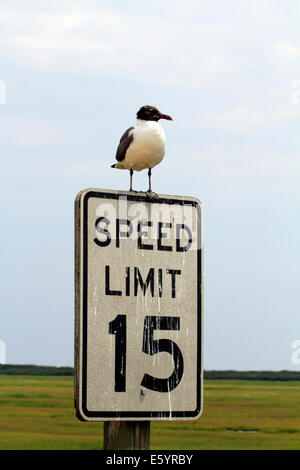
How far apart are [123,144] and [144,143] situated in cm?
32

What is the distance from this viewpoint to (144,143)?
5625mm

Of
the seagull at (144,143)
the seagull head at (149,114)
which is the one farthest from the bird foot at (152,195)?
the seagull head at (149,114)

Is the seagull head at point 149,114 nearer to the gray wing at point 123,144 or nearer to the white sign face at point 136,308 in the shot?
the gray wing at point 123,144

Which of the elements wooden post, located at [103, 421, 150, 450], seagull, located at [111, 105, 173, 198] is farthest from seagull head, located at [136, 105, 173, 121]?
wooden post, located at [103, 421, 150, 450]

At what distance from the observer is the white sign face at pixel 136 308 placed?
3.95m

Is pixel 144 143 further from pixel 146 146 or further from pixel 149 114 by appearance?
pixel 149 114

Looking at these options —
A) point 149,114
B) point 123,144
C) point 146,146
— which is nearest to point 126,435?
point 146,146

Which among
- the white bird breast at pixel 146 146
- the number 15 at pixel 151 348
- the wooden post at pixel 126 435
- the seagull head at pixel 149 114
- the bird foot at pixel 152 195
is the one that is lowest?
the wooden post at pixel 126 435

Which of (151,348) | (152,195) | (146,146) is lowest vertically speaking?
(151,348)

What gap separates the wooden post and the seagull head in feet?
8.88

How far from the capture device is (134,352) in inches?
161

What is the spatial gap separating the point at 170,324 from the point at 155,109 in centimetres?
235
